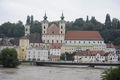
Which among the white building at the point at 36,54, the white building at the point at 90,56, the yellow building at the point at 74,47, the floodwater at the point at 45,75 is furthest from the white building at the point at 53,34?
the floodwater at the point at 45,75

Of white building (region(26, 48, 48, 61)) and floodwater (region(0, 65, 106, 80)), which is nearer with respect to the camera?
floodwater (region(0, 65, 106, 80))

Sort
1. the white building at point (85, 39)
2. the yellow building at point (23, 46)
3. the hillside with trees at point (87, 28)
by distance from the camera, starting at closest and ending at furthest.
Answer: the yellow building at point (23, 46) → the white building at point (85, 39) → the hillside with trees at point (87, 28)

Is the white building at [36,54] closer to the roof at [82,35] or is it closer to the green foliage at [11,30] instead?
the roof at [82,35]

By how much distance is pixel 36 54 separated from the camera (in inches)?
3450

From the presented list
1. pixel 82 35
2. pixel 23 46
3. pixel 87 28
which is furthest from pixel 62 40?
pixel 87 28

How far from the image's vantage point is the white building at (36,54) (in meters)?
87.4

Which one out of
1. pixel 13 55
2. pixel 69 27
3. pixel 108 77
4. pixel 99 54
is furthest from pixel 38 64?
pixel 69 27

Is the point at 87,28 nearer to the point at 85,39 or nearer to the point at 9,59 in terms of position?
the point at 85,39

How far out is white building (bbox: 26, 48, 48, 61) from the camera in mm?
87375

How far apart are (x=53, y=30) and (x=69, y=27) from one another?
3304 centimetres

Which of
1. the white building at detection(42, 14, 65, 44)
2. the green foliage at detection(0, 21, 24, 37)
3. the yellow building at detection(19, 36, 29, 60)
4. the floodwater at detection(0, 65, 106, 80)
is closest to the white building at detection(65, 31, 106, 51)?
the white building at detection(42, 14, 65, 44)

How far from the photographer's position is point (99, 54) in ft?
291

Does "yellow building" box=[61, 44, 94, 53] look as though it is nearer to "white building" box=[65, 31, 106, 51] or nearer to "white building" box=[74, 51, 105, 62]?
"white building" box=[65, 31, 106, 51]

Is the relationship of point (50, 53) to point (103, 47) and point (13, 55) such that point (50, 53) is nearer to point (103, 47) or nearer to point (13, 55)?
point (103, 47)
